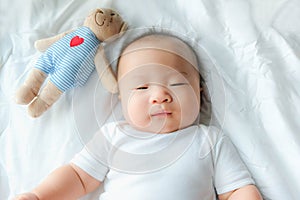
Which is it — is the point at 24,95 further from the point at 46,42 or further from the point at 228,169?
the point at 228,169

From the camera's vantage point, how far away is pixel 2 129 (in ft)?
3.82

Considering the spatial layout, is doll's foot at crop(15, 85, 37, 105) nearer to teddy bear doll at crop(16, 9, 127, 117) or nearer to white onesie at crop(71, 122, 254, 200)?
teddy bear doll at crop(16, 9, 127, 117)

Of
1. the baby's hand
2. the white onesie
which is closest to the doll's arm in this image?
the white onesie

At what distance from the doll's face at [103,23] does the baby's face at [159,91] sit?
8 centimetres

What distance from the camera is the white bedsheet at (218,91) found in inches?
42.1

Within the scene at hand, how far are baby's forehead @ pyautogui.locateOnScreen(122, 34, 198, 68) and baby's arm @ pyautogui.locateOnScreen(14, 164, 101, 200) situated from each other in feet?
0.90

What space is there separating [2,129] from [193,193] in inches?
17.5

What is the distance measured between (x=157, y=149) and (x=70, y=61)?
27cm

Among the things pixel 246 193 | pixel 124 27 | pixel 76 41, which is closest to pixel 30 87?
pixel 76 41

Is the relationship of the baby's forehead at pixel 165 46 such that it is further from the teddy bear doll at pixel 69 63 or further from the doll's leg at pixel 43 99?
the doll's leg at pixel 43 99

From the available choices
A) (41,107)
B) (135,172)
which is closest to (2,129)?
(41,107)

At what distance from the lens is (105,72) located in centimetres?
115

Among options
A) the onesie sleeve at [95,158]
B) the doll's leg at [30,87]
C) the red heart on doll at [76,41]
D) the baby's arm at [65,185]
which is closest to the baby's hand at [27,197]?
the baby's arm at [65,185]

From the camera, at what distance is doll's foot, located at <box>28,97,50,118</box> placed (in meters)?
1.13
